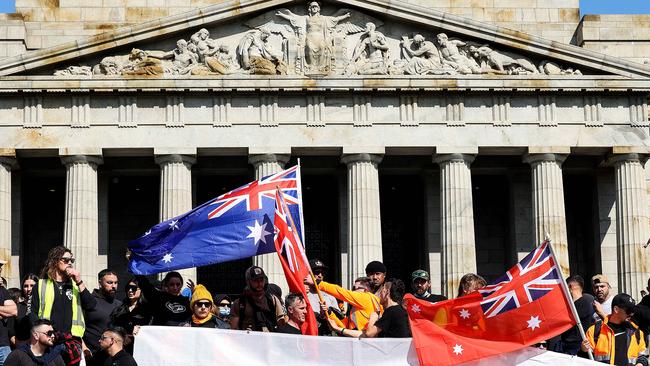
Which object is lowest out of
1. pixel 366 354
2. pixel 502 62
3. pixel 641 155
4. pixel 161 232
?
pixel 366 354

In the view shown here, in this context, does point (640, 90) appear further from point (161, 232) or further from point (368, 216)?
point (161, 232)

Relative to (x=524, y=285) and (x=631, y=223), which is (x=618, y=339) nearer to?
(x=524, y=285)

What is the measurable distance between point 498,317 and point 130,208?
32537 mm

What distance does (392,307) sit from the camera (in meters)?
21.2

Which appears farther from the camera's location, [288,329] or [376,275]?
[376,275]

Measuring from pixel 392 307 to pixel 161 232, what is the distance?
477cm

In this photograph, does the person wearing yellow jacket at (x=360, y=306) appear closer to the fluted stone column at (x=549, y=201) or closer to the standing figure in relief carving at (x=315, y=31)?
the fluted stone column at (x=549, y=201)

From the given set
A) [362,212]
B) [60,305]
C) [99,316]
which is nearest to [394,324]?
[99,316]

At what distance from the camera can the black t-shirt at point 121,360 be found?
1950cm

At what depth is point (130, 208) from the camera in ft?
168

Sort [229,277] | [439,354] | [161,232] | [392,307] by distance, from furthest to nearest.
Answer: [229,277], [161,232], [392,307], [439,354]

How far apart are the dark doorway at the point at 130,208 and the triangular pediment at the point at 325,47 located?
5887mm

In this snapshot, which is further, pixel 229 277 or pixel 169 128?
pixel 229 277

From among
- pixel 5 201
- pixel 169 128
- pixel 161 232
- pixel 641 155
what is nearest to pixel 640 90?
pixel 641 155
